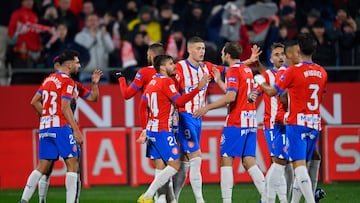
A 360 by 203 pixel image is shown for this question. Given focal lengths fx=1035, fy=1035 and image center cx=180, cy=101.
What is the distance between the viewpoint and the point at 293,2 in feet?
74.6

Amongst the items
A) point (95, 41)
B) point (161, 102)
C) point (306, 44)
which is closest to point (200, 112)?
point (161, 102)

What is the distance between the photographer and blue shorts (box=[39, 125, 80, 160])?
14.7 m

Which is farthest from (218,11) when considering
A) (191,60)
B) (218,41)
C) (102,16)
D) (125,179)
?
(191,60)

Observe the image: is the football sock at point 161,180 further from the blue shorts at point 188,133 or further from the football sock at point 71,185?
the football sock at point 71,185

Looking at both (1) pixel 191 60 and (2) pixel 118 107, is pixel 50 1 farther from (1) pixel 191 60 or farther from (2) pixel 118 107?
(1) pixel 191 60

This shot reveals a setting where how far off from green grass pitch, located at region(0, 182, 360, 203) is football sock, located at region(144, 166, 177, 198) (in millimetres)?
2294

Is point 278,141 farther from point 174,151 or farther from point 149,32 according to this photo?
point 149,32

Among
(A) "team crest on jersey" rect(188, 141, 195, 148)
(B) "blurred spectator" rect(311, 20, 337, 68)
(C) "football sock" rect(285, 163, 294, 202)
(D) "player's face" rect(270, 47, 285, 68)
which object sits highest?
(B) "blurred spectator" rect(311, 20, 337, 68)

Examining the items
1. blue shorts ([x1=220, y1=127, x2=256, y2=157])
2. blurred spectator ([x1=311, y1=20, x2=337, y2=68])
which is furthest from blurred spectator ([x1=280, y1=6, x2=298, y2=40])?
blue shorts ([x1=220, y1=127, x2=256, y2=157])

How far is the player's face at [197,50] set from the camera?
50.3 ft

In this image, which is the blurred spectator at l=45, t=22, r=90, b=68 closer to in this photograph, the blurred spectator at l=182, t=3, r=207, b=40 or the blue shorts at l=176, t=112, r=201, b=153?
the blurred spectator at l=182, t=3, r=207, b=40

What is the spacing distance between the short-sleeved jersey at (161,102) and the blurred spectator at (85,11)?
7.62 m

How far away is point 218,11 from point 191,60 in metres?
6.48

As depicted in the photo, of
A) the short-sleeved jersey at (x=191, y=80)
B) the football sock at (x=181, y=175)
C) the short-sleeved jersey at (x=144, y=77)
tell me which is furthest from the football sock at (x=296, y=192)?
the short-sleeved jersey at (x=144, y=77)
